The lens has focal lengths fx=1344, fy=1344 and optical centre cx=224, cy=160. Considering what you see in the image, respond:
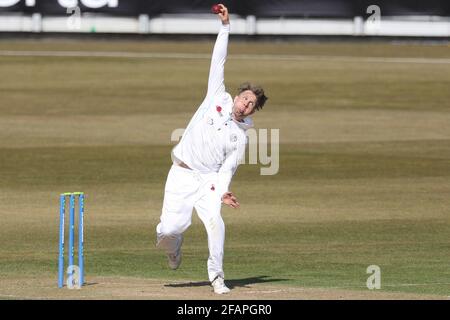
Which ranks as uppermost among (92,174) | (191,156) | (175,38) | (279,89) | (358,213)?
(175,38)

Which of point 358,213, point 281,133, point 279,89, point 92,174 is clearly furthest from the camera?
point 279,89

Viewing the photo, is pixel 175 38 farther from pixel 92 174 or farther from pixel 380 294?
pixel 380 294

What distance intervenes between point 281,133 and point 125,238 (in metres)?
10.3

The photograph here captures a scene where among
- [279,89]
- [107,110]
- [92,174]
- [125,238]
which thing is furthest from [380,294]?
[279,89]

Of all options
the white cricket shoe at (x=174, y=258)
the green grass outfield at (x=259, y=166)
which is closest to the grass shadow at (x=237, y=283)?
the green grass outfield at (x=259, y=166)

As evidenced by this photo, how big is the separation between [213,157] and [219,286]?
3.71 ft

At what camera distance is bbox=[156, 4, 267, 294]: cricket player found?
37.7ft

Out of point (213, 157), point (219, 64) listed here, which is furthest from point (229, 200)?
point (219, 64)

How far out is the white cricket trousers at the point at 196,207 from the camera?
37.9 feet

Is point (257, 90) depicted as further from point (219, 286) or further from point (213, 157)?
point (219, 286)

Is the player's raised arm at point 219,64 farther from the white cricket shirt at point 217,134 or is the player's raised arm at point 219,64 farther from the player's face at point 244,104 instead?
the player's face at point 244,104

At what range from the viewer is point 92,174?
71.1 ft

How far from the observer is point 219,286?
11375mm

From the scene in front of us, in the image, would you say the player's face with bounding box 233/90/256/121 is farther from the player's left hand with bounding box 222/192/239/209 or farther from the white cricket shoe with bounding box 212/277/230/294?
the white cricket shoe with bounding box 212/277/230/294
